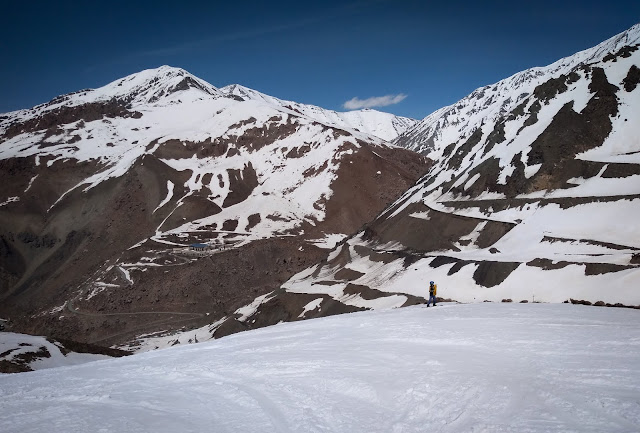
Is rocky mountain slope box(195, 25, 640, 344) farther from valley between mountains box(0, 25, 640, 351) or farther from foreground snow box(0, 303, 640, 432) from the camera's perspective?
foreground snow box(0, 303, 640, 432)

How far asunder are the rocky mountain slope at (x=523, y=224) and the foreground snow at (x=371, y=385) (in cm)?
1379

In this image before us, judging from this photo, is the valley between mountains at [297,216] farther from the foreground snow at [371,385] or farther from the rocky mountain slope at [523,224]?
the foreground snow at [371,385]

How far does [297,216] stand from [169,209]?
27631mm

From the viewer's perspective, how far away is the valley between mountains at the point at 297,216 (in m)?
35.3

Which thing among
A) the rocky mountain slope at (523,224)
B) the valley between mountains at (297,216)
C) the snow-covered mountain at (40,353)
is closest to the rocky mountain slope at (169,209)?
the valley between mountains at (297,216)

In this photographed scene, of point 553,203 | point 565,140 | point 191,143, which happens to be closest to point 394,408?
point 553,203

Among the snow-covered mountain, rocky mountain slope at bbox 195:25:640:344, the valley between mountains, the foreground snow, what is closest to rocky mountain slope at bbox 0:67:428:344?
the valley between mountains

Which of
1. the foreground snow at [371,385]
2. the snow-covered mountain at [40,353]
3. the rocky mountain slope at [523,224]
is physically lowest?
the snow-covered mountain at [40,353]

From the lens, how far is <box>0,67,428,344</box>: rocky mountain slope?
66.4 m

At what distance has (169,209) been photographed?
322ft

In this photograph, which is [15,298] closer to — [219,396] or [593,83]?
[219,396]

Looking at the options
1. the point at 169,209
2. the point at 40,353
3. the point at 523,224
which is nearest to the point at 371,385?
the point at 40,353

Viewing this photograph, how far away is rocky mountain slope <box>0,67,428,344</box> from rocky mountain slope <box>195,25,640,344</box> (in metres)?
18.1

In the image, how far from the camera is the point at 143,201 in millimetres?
101125
